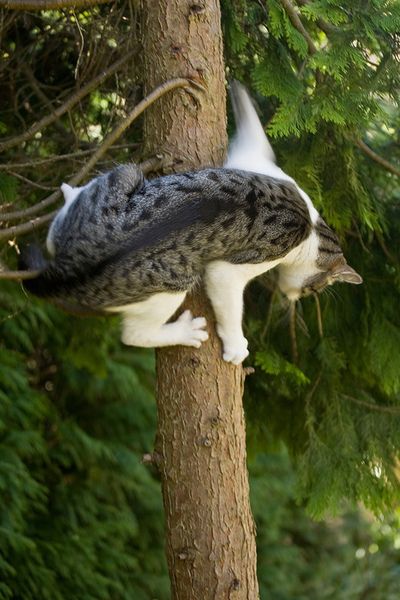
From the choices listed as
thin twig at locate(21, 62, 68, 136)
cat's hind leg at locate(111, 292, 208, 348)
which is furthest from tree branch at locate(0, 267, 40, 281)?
thin twig at locate(21, 62, 68, 136)

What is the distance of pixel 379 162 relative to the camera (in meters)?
3.85

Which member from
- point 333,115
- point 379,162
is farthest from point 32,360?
point 333,115

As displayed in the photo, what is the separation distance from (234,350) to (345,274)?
33.7 inches

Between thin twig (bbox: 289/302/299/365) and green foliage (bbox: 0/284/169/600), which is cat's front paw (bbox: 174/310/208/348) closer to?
thin twig (bbox: 289/302/299/365)

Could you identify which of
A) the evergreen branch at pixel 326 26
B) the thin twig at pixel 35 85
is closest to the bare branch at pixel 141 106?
the evergreen branch at pixel 326 26

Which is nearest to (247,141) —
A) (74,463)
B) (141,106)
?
(141,106)

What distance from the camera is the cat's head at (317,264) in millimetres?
3846

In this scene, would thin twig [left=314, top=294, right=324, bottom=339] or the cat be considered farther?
thin twig [left=314, top=294, right=324, bottom=339]

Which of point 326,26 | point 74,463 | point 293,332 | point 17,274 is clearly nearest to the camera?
point 17,274

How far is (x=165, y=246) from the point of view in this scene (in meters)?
3.13

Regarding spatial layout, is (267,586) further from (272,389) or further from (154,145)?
(154,145)

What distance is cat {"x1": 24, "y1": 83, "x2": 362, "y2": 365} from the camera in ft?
10.2

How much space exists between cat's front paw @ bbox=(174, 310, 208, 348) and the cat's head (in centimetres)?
72

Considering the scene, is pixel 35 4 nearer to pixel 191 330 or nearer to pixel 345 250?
pixel 191 330
